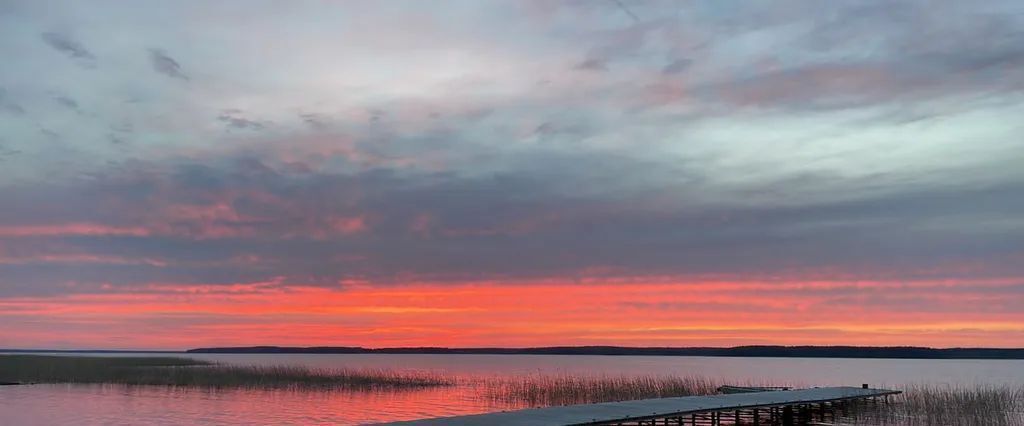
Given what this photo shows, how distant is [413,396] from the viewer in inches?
1903

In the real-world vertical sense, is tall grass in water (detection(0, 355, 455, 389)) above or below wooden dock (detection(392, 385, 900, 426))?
below

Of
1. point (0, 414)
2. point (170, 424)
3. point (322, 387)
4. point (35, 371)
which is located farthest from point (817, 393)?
point (35, 371)

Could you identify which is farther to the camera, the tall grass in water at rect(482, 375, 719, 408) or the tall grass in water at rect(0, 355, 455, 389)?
the tall grass in water at rect(0, 355, 455, 389)

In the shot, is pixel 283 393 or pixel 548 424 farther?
pixel 283 393

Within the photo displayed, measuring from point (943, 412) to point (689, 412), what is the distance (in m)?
14.0

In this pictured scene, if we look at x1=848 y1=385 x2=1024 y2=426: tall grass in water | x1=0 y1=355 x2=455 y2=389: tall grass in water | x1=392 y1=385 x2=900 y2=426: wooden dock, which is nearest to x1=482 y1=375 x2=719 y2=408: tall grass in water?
x1=392 y1=385 x2=900 y2=426: wooden dock

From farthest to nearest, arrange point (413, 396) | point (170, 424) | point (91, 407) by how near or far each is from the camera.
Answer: point (413, 396) → point (91, 407) → point (170, 424)

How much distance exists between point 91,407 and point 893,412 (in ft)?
123

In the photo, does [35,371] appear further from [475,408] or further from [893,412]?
[893,412]

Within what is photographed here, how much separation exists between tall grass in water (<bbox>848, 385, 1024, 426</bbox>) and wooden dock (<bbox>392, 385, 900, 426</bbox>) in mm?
945

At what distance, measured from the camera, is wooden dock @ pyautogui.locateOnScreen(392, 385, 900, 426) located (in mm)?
23078

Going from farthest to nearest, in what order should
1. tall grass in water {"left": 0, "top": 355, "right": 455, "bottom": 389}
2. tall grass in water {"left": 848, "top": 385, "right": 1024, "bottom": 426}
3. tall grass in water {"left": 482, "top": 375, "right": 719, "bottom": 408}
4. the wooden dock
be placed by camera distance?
tall grass in water {"left": 0, "top": 355, "right": 455, "bottom": 389} → tall grass in water {"left": 482, "top": 375, "right": 719, "bottom": 408} → tall grass in water {"left": 848, "top": 385, "right": 1024, "bottom": 426} → the wooden dock

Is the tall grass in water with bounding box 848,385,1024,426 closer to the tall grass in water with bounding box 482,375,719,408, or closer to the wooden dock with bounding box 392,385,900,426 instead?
the wooden dock with bounding box 392,385,900,426

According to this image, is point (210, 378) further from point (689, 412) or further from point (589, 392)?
point (689, 412)
